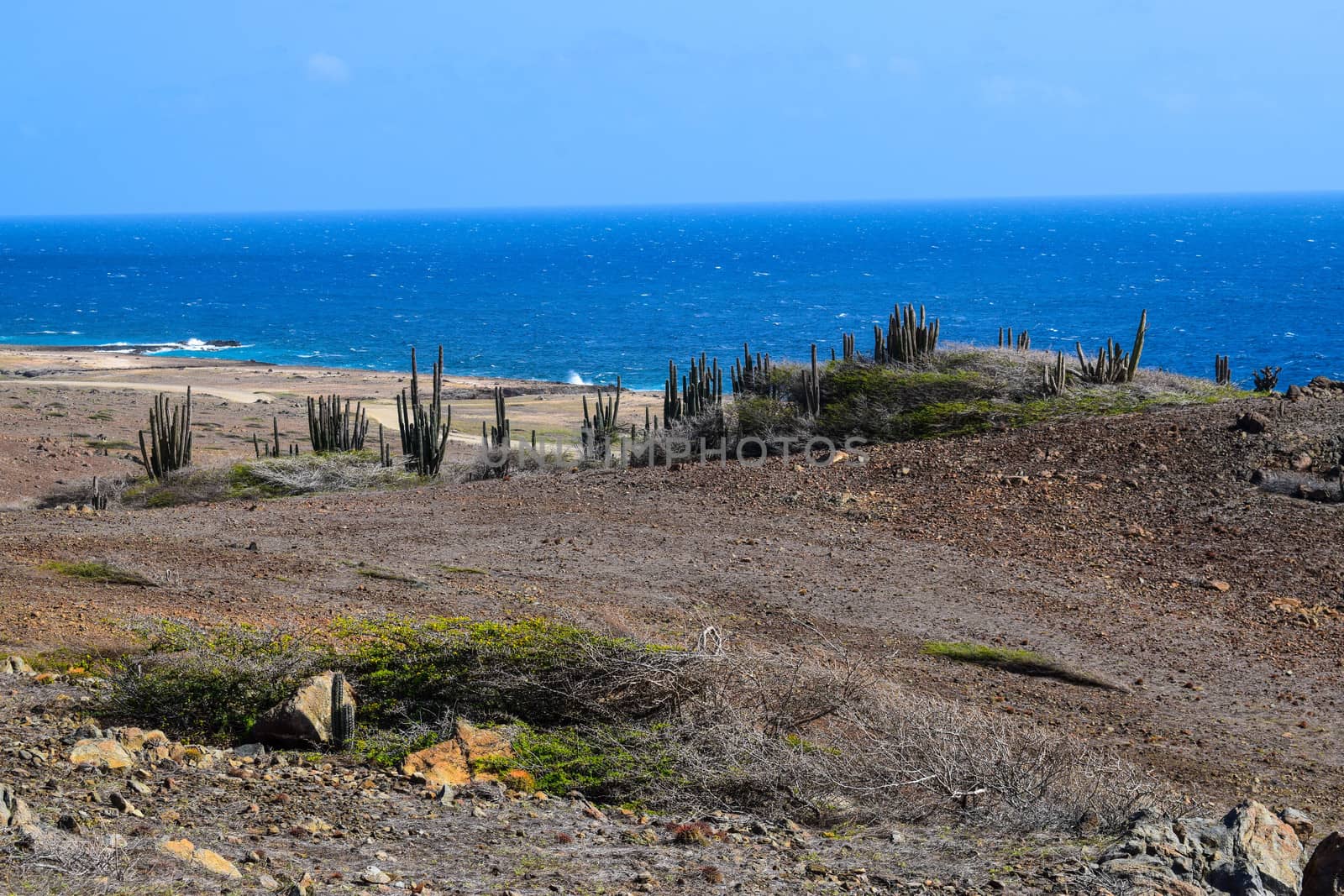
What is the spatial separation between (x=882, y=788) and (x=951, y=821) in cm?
40

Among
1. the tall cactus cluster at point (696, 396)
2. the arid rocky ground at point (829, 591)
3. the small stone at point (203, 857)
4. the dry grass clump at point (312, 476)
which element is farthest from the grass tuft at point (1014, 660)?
the dry grass clump at point (312, 476)

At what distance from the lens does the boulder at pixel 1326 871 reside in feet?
18.4

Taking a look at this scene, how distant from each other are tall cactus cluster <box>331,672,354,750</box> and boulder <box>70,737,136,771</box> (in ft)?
3.66

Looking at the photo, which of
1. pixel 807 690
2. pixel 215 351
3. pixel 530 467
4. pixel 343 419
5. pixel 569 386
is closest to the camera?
pixel 807 690

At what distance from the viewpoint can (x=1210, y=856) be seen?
6.06m

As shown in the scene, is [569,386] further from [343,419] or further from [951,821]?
[951,821]

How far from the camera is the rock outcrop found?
569 cm

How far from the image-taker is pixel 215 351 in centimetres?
6988

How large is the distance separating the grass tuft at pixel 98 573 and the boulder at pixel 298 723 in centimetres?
465

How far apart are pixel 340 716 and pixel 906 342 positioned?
15893 millimetres

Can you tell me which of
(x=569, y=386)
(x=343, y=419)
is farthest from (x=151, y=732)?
(x=569, y=386)

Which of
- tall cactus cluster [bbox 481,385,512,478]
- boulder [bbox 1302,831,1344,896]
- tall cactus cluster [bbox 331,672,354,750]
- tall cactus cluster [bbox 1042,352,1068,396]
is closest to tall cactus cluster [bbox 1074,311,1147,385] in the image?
tall cactus cluster [bbox 1042,352,1068,396]

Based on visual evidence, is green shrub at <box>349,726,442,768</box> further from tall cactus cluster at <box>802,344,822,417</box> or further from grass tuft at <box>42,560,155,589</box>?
tall cactus cluster at <box>802,344,822,417</box>

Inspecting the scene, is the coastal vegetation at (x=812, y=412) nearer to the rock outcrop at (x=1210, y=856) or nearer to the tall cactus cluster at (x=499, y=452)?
the tall cactus cluster at (x=499, y=452)
